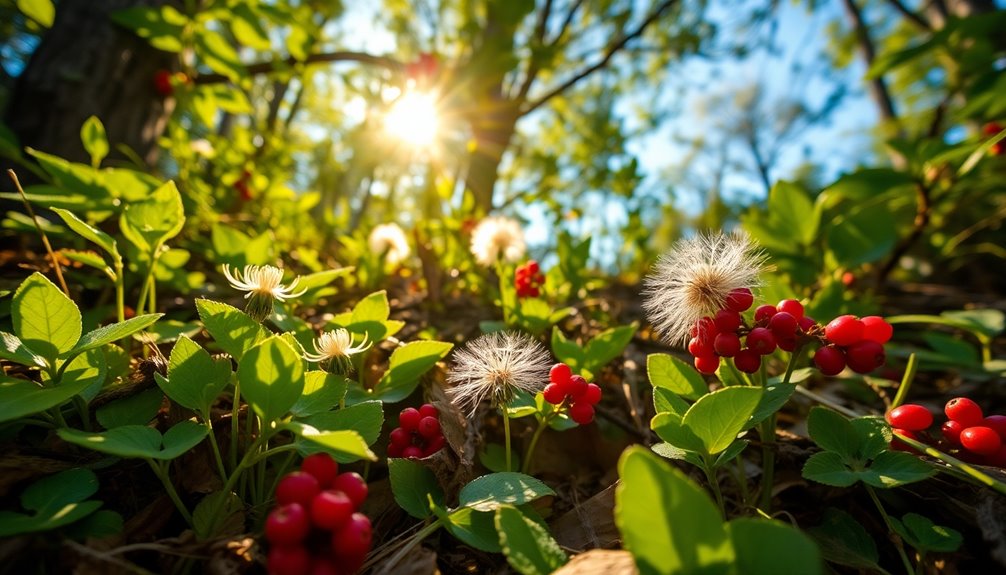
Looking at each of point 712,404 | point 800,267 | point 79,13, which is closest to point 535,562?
point 712,404

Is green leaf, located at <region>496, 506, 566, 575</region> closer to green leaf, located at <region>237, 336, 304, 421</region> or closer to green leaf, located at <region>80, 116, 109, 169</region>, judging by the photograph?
green leaf, located at <region>237, 336, 304, 421</region>

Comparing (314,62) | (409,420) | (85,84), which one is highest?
(314,62)

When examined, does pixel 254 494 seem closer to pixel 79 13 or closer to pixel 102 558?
pixel 102 558

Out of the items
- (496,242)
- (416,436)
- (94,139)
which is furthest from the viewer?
(496,242)

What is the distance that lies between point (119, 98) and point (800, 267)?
110 inches

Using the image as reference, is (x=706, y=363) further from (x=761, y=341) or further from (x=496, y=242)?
(x=496, y=242)

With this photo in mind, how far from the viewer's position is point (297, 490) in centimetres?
58

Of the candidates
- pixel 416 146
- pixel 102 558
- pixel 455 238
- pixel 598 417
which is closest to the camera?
pixel 102 558

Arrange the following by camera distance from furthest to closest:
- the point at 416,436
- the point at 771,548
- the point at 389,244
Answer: the point at 389,244, the point at 416,436, the point at 771,548

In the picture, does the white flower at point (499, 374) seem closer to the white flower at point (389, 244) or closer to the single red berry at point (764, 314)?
the single red berry at point (764, 314)

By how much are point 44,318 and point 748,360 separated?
1154 millimetres

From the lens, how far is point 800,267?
1.66 m

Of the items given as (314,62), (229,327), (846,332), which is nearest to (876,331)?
(846,332)

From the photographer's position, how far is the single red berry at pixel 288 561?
1.77 ft
